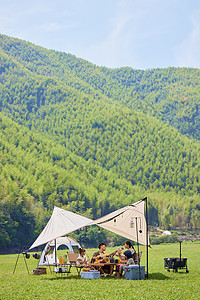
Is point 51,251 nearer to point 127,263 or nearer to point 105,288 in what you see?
point 127,263

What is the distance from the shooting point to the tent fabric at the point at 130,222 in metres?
19.4

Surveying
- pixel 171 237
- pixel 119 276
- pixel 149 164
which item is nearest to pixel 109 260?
pixel 119 276

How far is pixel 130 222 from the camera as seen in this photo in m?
21.0

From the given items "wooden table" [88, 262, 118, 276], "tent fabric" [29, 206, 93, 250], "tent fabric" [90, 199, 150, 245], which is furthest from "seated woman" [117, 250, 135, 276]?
"tent fabric" [29, 206, 93, 250]

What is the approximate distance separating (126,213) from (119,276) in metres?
3.61

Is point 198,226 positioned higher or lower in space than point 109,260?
higher

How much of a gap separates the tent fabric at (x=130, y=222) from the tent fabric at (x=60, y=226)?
33.4 inches

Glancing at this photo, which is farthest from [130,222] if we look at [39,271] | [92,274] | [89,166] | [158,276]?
[89,166]

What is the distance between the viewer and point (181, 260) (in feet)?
62.4

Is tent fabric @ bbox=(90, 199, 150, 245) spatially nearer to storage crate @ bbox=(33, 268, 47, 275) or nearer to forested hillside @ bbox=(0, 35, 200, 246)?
storage crate @ bbox=(33, 268, 47, 275)

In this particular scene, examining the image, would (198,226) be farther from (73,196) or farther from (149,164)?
(149,164)

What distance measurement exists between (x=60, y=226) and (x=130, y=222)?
11.2 feet

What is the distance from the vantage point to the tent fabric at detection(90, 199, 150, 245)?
19375 millimetres

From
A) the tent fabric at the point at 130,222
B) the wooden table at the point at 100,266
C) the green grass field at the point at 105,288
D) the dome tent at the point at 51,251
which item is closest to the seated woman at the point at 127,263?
the wooden table at the point at 100,266
